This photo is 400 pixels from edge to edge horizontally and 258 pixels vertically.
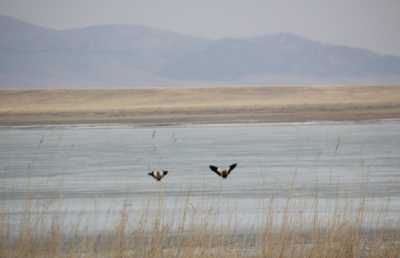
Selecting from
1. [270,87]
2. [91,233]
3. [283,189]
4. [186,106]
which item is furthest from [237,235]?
[270,87]

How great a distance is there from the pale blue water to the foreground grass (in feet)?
2.83

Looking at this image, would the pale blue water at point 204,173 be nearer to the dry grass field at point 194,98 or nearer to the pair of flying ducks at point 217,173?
the pair of flying ducks at point 217,173

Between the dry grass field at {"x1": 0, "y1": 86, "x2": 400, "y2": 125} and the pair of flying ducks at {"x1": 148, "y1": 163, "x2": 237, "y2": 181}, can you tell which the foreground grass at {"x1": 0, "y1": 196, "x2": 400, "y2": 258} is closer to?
the pair of flying ducks at {"x1": 148, "y1": 163, "x2": 237, "y2": 181}

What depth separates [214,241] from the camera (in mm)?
8117

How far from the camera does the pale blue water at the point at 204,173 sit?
11.6 meters

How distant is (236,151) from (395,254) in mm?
13223

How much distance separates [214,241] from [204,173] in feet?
23.2

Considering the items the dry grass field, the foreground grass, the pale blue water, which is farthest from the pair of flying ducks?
the dry grass field

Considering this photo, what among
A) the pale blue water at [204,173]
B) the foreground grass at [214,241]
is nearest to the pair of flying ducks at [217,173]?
the pale blue water at [204,173]

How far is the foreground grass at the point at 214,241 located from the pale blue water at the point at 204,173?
863 millimetres

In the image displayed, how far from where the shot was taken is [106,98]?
74625 millimetres

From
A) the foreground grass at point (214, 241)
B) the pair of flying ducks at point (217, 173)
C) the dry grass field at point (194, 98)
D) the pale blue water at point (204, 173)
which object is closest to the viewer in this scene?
the foreground grass at point (214, 241)

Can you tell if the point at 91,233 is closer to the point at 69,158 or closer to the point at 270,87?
the point at 69,158

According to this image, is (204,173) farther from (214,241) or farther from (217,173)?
(214,241)
